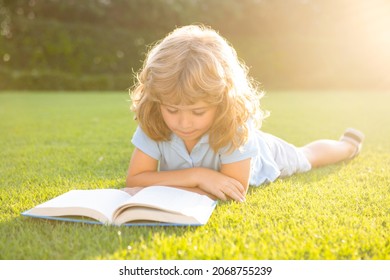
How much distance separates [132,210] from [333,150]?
2.39m

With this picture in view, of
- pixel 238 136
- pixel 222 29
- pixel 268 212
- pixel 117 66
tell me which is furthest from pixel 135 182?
pixel 222 29

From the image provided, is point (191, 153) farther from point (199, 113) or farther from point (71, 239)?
point (71, 239)

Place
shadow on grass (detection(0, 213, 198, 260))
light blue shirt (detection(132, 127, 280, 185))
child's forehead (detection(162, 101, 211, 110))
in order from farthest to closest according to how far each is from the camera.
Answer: light blue shirt (detection(132, 127, 280, 185)) < child's forehead (detection(162, 101, 211, 110)) < shadow on grass (detection(0, 213, 198, 260))

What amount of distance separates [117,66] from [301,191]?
17.2 m

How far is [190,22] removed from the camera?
2188 cm

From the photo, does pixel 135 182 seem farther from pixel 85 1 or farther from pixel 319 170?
pixel 85 1

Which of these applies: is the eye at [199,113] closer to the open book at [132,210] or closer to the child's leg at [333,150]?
the open book at [132,210]

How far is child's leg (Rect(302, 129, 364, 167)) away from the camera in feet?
12.9

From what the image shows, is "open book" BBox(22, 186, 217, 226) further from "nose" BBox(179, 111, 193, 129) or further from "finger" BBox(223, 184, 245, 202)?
"nose" BBox(179, 111, 193, 129)

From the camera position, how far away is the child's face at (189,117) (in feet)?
8.36

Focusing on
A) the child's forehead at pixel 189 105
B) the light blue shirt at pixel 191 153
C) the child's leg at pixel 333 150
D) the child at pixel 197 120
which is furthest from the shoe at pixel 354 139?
the child's forehead at pixel 189 105

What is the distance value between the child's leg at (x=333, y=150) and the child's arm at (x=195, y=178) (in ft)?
4.11

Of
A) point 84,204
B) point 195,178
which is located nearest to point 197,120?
point 195,178

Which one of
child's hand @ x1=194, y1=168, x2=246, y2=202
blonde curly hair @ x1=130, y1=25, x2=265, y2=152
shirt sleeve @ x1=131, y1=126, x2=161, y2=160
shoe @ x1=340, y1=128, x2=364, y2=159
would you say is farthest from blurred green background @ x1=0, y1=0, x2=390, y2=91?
child's hand @ x1=194, y1=168, x2=246, y2=202
